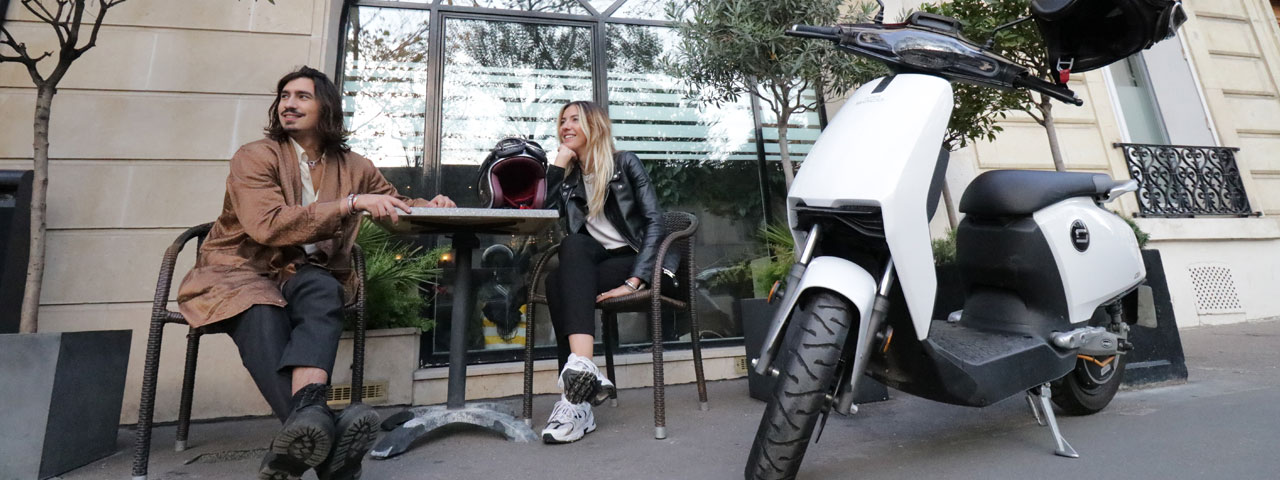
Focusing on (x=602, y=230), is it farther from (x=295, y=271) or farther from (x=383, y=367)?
(x=383, y=367)

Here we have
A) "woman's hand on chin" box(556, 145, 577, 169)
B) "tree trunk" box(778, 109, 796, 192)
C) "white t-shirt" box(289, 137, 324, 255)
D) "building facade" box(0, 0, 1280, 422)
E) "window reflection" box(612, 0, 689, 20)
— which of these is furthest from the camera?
"window reflection" box(612, 0, 689, 20)

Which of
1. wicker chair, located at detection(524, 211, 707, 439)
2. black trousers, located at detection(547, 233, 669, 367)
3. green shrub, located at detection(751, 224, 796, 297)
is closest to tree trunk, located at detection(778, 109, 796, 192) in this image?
green shrub, located at detection(751, 224, 796, 297)

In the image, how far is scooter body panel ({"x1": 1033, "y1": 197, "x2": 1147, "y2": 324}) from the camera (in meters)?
1.64

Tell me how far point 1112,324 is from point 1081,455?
57 centimetres

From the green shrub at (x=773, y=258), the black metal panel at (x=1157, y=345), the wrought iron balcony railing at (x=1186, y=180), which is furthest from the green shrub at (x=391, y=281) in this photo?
the wrought iron balcony railing at (x=1186, y=180)

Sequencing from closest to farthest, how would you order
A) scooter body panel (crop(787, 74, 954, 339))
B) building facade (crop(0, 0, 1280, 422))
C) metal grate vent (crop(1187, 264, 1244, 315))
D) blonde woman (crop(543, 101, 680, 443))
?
scooter body panel (crop(787, 74, 954, 339)) < blonde woman (crop(543, 101, 680, 443)) < building facade (crop(0, 0, 1280, 422)) < metal grate vent (crop(1187, 264, 1244, 315))

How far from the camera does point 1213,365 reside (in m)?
2.69

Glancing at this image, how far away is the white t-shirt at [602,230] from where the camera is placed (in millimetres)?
2338

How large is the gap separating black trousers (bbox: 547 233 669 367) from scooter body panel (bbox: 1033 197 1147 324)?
4.17 ft

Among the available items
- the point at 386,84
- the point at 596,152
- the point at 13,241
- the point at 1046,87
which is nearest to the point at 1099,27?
the point at 1046,87

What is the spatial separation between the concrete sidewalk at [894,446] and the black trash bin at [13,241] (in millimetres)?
673

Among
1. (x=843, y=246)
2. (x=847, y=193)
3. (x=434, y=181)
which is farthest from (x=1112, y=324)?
(x=434, y=181)

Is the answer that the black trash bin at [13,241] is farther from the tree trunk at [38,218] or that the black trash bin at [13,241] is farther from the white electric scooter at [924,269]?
the white electric scooter at [924,269]

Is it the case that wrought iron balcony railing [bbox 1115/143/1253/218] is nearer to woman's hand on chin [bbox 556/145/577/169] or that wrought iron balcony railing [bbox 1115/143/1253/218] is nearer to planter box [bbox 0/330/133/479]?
woman's hand on chin [bbox 556/145/577/169]
